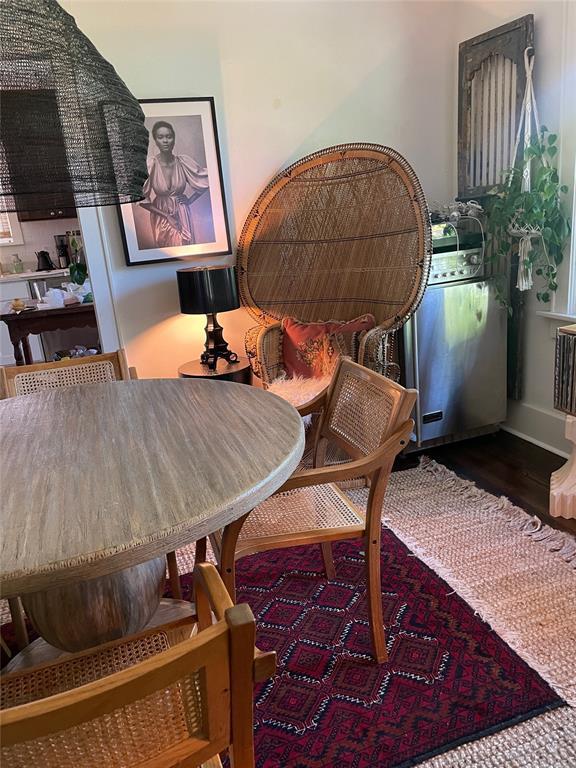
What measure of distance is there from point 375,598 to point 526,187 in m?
2.00

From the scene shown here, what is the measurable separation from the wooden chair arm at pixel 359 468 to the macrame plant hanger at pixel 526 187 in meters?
1.63

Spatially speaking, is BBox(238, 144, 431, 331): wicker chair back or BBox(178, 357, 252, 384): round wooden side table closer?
BBox(238, 144, 431, 331): wicker chair back

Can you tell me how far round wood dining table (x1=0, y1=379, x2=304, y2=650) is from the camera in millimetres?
834

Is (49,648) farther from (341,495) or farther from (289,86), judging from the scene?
(289,86)

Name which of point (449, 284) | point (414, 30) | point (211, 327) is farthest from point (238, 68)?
point (449, 284)

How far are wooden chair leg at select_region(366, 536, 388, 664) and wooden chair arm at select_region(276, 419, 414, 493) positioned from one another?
0.87ft

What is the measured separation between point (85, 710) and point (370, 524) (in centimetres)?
97

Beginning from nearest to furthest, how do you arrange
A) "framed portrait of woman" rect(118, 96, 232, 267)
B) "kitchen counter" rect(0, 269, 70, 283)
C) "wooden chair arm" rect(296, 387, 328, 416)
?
"wooden chair arm" rect(296, 387, 328, 416) → "framed portrait of woman" rect(118, 96, 232, 267) → "kitchen counter" rect(0, 269, 70, 283)

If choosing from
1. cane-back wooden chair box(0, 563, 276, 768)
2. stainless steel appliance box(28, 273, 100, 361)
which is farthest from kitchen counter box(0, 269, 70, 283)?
cane-back wooden chair box(0, 563, 276, 768)

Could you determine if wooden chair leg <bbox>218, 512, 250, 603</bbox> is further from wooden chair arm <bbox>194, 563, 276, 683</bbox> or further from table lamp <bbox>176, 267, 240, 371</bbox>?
table lamp <bbox>176, 267, 240, 371</bbox>

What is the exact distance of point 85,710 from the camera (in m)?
0.53

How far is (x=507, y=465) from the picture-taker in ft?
8.64

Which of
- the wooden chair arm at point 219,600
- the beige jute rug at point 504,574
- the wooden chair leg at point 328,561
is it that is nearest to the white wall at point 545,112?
the beige jute rug at point 504,574

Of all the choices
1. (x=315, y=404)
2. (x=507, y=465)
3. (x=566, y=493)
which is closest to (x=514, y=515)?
(x=566, y=493)
